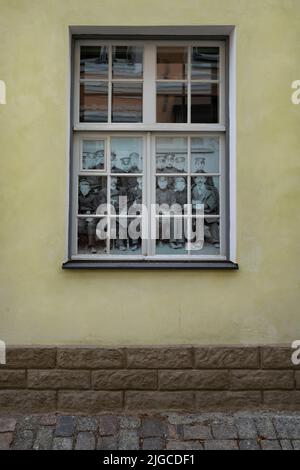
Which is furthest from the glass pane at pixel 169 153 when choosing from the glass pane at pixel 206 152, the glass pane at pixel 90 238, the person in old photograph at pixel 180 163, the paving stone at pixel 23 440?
the paving stone at pixel 23 440

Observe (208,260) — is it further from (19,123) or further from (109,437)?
(19,123)

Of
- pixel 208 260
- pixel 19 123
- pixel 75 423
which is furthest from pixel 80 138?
pixel 75 423

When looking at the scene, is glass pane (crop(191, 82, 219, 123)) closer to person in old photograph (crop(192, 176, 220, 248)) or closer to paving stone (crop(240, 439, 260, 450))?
person in old photograph (crop(192, 176, 220, 248))

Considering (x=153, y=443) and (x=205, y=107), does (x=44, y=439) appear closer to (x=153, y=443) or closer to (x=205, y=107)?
(x=153, y=443)

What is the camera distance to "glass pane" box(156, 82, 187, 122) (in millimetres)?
5047

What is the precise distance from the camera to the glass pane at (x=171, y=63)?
507 centimetres

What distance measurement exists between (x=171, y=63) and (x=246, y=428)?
3.68 meters

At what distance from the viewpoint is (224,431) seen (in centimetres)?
438

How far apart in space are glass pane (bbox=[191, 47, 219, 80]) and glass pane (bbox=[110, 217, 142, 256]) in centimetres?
164

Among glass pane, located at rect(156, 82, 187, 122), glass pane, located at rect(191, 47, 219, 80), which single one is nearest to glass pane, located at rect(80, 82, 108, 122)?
glass pane, located at rect(156, 82, 187, 122)

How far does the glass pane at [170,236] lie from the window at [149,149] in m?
0.01

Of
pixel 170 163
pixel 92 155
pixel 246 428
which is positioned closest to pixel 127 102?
pixel 92 155

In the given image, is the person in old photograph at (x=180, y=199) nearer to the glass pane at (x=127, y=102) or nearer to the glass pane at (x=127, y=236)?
the glass pane at (x=127, y=236)

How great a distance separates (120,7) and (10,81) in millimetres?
1299
